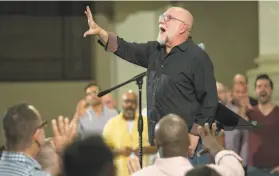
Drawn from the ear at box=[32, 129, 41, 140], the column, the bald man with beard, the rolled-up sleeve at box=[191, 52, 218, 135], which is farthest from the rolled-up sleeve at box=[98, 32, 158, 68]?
the column

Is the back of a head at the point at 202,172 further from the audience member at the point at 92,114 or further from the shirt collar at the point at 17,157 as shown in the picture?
the audience member at the point at 92,114

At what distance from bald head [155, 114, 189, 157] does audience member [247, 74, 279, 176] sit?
3.79m

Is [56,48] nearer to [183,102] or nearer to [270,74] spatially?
[270,74]

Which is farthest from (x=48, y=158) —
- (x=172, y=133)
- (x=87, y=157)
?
(x=87, y=157)

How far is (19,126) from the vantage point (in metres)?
3.76

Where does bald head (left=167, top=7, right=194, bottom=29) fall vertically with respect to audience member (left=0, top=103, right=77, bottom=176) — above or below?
above

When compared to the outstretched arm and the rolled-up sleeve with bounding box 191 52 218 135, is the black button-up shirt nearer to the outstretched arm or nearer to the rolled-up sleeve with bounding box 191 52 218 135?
the rolled-up sleeve with bounding box 191 52 218 135

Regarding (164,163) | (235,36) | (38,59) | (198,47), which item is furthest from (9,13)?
(164,163)

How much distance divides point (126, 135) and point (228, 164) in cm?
414

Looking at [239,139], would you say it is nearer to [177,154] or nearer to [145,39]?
[145,39]

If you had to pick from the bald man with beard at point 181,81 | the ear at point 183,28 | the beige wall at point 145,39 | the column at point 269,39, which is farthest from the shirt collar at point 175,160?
the beige wall at point 145,39

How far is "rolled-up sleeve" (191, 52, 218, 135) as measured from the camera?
5320 mm

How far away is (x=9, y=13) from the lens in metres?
11.0

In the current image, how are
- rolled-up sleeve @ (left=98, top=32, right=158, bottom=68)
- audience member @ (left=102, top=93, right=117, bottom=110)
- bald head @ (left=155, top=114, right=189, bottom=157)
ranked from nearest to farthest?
1. bald head @ (left=155, top=114, right=189, bottom=157)
2. rolled-up sleeve @ (left=98, top=32, right=158, bottom=68)
3. audience member @ (left=102, top=93, right=117, bottom=110)
